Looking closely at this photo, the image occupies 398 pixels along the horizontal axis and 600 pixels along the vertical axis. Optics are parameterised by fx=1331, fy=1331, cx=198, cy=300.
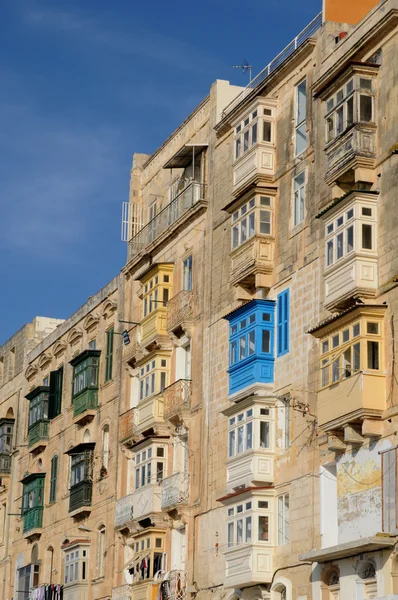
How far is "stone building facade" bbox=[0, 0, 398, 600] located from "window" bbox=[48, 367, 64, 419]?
278 centimetres

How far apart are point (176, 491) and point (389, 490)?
12.7 m

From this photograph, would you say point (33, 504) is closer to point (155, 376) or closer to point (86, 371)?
point (86, 371)

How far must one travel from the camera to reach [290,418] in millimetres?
37938

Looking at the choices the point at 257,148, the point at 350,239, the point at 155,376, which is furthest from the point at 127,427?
the point at 350,239

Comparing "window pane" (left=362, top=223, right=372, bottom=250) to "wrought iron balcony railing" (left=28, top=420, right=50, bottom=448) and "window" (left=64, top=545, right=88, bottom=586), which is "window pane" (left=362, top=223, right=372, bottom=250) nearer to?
"window" (left=64, top=545, right=88, bottom=586)

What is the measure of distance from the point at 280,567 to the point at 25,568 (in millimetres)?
24384

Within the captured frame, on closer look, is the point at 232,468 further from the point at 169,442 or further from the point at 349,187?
the point at 349,187

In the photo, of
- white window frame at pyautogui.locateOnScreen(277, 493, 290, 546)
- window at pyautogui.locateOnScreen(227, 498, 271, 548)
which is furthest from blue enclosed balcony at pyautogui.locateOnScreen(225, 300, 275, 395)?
window at pyautogui.locateOnScreen(227, 498, 271, 548)

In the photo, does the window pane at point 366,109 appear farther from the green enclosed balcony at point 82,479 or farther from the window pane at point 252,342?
the green enclosed balcony at point 82,479

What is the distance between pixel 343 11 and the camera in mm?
39812

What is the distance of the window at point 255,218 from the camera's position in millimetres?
40500

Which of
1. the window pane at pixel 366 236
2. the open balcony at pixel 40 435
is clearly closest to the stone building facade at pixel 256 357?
the window pane at pixel 366 236

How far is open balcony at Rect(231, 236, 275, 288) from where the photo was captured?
40.1 metres

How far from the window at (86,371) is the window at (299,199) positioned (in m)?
17.0
